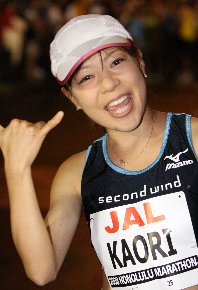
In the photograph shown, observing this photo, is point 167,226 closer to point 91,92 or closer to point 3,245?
point 91,92

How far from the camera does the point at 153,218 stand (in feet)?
6.59

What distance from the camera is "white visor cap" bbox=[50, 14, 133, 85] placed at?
81.8 inches

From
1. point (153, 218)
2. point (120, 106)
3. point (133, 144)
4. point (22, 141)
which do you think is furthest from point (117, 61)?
point (153, 218)

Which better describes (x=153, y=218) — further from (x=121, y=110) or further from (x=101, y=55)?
(x=101, y=55)

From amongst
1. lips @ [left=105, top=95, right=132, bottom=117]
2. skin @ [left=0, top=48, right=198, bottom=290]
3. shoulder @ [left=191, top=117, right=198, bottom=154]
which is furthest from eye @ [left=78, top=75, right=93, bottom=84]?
shoulder @ [left=191, top=117, right=198, bottom=154]

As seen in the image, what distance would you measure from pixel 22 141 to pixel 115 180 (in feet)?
1.36

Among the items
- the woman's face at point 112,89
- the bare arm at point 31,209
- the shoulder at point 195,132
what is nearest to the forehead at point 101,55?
the woman's face at point 112,89

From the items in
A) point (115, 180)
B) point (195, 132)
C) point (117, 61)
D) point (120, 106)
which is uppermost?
point (117, 61)

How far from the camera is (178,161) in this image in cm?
200

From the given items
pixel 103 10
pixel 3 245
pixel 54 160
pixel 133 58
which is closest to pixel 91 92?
pixel 133 58

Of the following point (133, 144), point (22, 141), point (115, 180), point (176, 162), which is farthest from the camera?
point (133, 144)

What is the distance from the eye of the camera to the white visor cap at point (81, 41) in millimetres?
2078

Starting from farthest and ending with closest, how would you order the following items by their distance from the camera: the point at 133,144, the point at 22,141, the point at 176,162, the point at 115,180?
the point at 133,144 < the point at 115,180 < the point at 176,162 < the point at 22,141

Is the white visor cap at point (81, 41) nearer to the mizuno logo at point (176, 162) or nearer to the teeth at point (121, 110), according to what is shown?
the teeth at point (121, 110)
